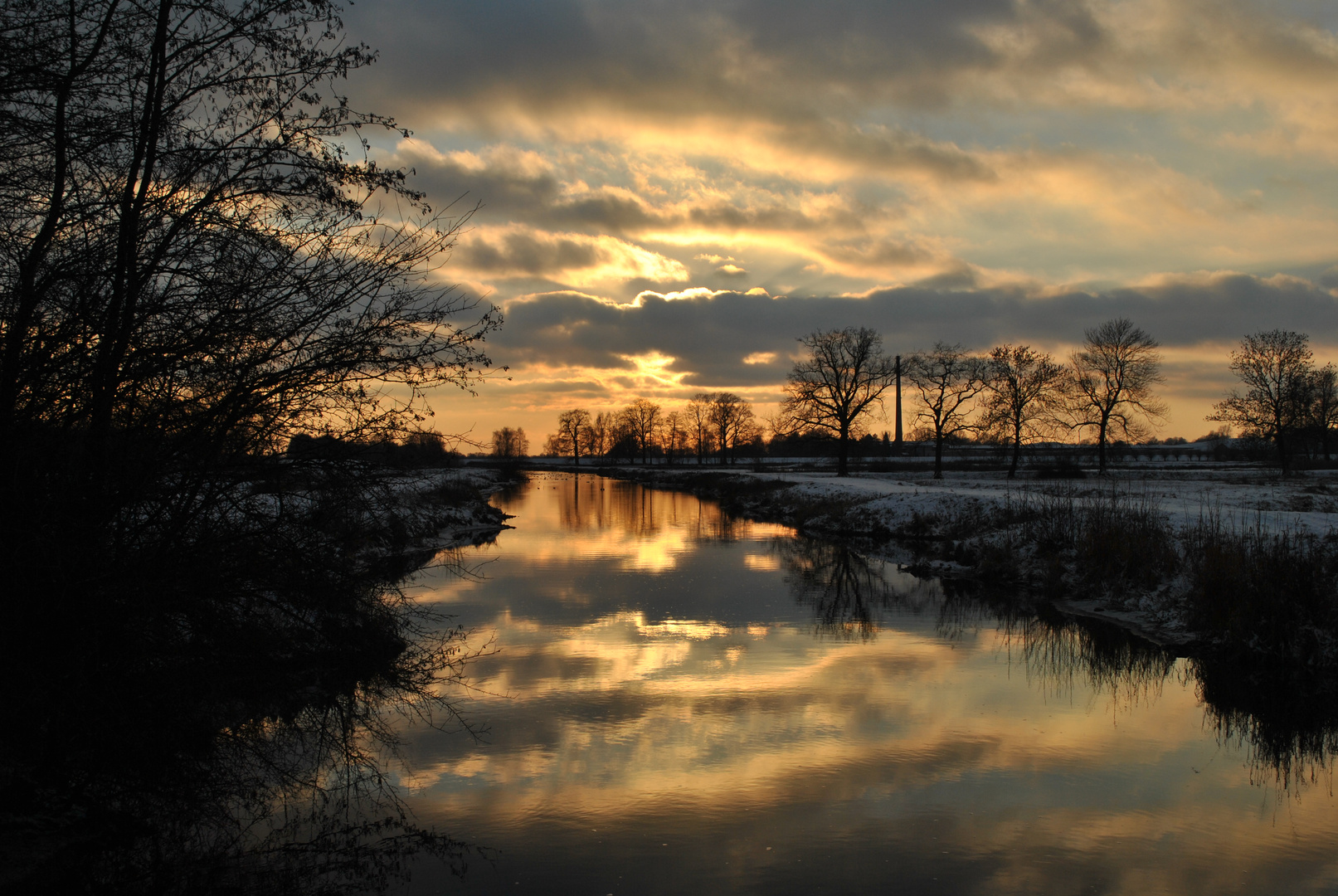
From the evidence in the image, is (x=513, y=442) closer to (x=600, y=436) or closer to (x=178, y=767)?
(x=600, y=436)

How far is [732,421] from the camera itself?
12125cm

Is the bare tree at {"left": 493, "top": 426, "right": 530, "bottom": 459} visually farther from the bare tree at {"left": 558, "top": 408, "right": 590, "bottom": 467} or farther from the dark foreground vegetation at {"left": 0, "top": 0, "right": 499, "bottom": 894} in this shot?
the dark foreground vegetation at {"left": 0, "top": 0, "right": 499, "bottom": 894}

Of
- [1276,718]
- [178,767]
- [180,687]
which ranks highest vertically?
[180,687]

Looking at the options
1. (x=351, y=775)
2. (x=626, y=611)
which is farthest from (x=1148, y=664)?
(x=351, y=775)

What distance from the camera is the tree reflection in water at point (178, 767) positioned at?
523cm

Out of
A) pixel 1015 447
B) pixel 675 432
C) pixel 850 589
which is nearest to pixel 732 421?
pixel 675 432

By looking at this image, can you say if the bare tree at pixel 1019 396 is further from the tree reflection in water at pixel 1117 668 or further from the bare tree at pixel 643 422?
the bare tree at pixel 643 422

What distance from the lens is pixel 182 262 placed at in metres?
5.78

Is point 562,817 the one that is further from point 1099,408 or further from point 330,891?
point 1099,408

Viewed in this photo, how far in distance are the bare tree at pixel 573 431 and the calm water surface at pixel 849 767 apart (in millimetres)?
123679

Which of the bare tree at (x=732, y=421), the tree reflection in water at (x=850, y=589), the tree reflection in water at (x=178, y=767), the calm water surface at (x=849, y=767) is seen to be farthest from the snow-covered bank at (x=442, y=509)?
the bare tree at (x=732, y=421)

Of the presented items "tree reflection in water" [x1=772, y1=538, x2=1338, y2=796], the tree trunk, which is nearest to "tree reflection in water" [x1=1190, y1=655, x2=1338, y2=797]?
"tree reflection in water" [x1=772, y1=538, x2=1338, y2=796]

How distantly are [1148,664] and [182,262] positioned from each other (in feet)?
41.4

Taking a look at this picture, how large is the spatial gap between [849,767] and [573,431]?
13166 centimetres
